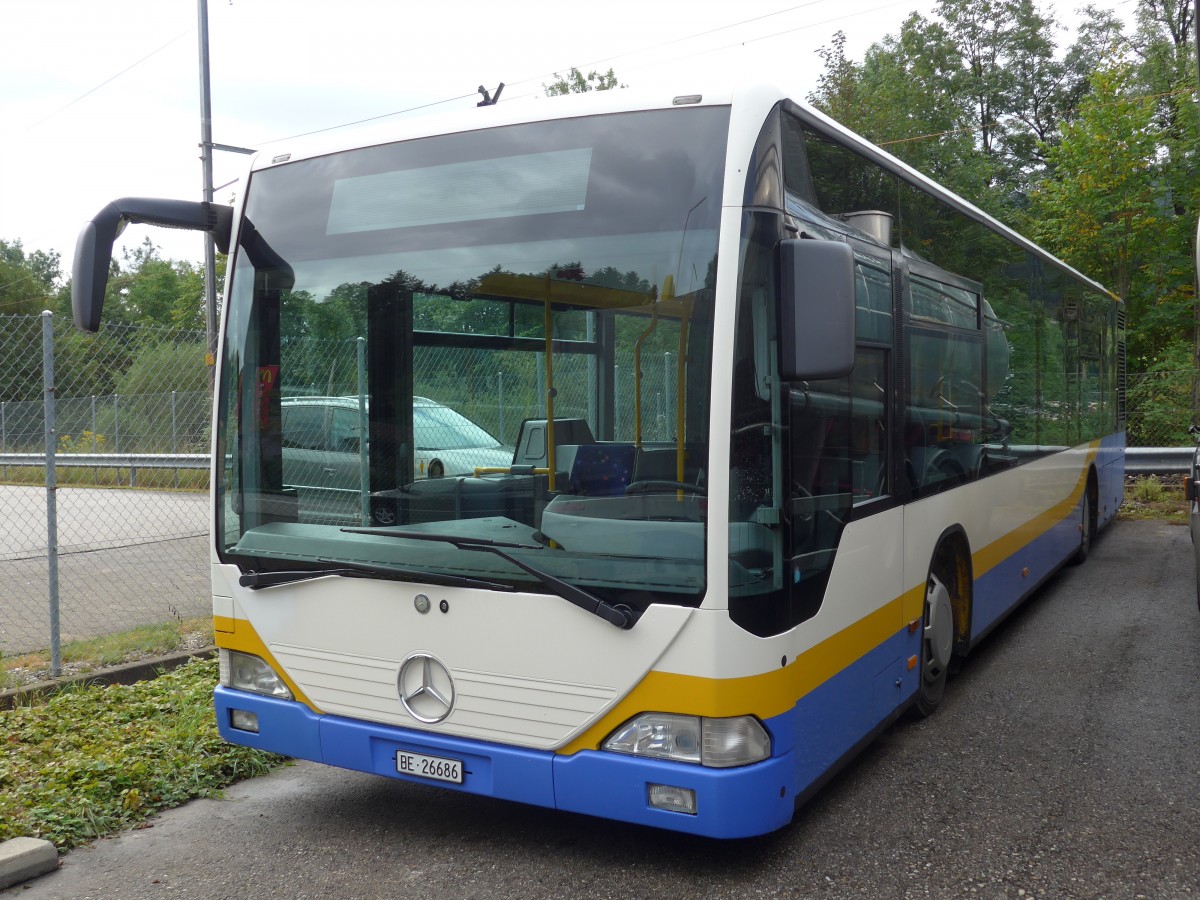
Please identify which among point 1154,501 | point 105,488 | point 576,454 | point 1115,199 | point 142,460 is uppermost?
point 1115,199

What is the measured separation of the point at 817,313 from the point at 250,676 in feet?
8.82

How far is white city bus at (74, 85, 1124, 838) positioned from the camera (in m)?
3.49

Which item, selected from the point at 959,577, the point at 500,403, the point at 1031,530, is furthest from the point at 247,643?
the point at 1031,530

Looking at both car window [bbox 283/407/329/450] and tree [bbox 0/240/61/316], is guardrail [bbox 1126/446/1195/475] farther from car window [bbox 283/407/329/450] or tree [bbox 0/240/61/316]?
tree [bbox 0/240/61/316]

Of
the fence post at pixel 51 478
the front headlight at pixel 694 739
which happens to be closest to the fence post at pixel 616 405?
the front headlight at pixel 694 739

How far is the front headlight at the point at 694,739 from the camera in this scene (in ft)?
11.4

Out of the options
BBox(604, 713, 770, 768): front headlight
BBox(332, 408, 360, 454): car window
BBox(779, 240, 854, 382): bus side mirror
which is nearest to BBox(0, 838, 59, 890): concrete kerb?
BBox(332, 408, 360, 454): car window

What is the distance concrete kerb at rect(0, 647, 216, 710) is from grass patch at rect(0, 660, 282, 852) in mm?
109

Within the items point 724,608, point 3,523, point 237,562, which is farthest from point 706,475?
point 3,523

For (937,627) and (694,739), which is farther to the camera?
(937,627)

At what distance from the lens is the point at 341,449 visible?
14.1 ft

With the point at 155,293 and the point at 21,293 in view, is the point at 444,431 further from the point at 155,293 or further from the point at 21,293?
the point at 155,293

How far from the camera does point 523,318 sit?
3949mm

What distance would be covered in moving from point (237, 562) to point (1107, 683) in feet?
16.5
